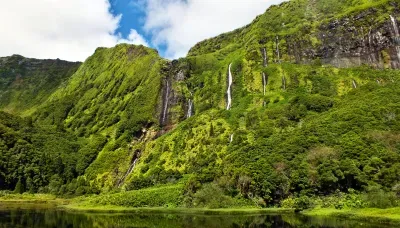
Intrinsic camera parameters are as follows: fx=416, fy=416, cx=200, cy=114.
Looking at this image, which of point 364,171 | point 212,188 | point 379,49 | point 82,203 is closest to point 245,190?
point 212,188

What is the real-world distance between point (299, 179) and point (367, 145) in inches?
934

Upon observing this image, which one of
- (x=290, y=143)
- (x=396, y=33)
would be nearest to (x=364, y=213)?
(x=290, y=143)

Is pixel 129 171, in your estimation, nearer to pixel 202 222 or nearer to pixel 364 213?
pixel 202 222

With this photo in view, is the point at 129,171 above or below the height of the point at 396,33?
below

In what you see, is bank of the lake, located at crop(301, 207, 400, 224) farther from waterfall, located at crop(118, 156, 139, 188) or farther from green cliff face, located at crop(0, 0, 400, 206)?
waterfall, located at crop(118, 156, 139, 188)

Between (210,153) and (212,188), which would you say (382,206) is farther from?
(210,153)

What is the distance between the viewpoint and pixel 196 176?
128000mm

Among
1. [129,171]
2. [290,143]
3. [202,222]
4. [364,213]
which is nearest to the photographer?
[202,222]

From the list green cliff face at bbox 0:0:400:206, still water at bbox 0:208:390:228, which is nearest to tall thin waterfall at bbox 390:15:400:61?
green cliff face at bbox 0:0:400:206

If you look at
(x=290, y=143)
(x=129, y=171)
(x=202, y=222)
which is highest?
(x=290, y=143)

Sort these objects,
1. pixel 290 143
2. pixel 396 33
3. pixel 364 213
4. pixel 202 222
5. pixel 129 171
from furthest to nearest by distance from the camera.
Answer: pixel 396 33
pixel 129 171
pixel 290 143
pixel 364 213
pixel 202 222

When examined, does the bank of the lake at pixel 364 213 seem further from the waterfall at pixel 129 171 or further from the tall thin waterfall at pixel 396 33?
the tall thin waterfall at pixel 396 33

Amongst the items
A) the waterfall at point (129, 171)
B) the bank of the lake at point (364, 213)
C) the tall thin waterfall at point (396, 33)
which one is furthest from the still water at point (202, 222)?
the tall thin waterfall at point (396, 33)

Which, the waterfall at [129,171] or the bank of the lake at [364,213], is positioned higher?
the waterfall at [129,171]
